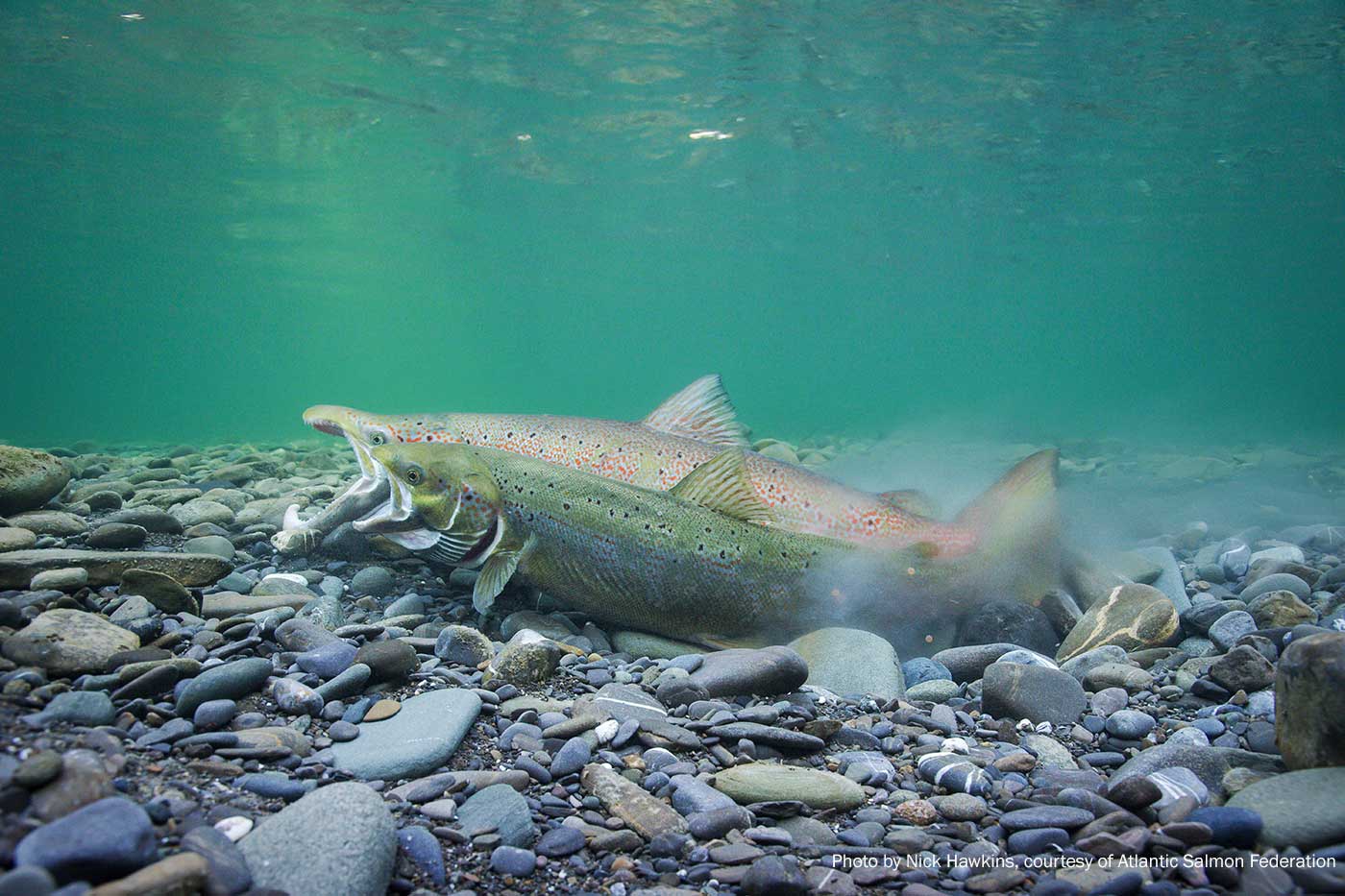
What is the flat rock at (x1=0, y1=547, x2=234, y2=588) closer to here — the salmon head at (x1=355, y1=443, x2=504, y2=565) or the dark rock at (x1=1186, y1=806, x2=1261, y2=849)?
the salmon head at (x1=355, y1=443, x2=504, y2=565)

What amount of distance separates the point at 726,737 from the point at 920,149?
96.0 ft

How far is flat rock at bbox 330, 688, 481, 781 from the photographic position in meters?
2.36

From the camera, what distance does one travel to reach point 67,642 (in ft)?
8.05

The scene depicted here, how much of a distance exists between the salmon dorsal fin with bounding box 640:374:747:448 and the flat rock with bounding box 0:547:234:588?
10.5 feet

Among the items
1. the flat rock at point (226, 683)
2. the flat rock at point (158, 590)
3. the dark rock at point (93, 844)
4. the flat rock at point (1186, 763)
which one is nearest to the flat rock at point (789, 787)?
the flat rock at point (1186, 763)

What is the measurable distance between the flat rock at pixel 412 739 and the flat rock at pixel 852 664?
5.71 feet

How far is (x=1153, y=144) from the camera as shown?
26.5 metres

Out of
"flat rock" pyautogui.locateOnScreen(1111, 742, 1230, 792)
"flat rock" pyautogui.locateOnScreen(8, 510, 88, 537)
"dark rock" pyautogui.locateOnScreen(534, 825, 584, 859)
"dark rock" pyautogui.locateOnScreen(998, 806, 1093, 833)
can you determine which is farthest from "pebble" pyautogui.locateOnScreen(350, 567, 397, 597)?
"flat rock" pyautogui.locateOnScreen(1111, 742, 1230, 792)

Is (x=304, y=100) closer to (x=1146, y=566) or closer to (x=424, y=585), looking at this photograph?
(x=424, y=585)

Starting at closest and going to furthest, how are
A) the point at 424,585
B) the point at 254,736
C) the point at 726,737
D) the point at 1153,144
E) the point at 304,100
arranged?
the point at 254,736 < the point at 726,737 < the point at 424,585 < the point at 304,100 < the point at 1153,144

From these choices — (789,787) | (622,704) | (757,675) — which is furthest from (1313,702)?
(622,704)

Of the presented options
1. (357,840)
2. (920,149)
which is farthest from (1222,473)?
(920,149)

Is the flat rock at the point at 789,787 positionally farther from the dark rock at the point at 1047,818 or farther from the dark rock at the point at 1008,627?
the dark rock at the point at 1008,627

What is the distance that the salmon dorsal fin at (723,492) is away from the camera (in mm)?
4332
